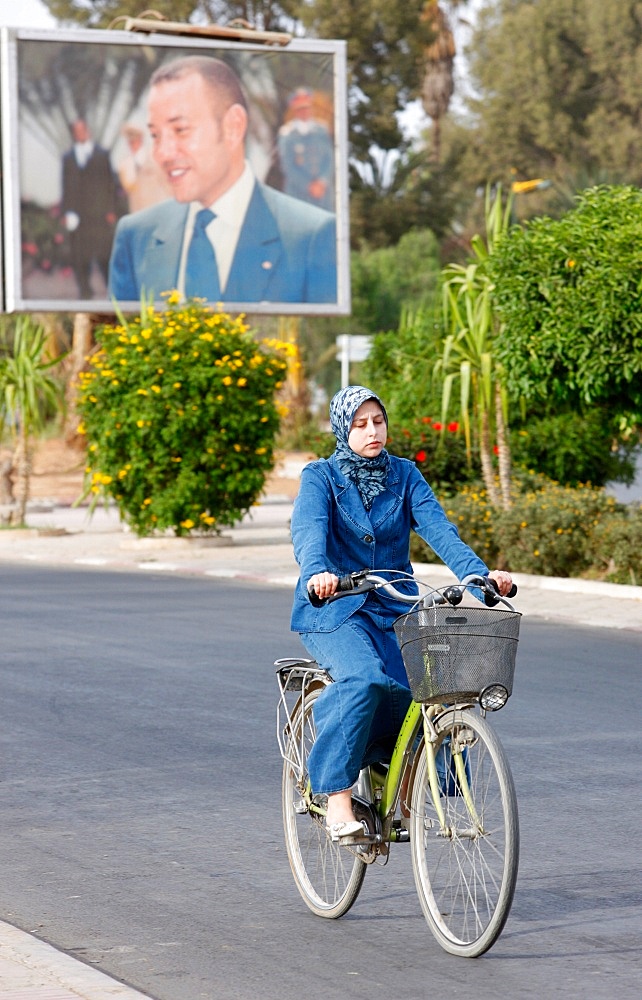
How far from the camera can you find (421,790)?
522 cm

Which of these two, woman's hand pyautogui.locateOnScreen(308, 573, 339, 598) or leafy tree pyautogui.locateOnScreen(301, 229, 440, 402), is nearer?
woman's hand pyautogui.locateOnScreen(308, 573, 339, 598)

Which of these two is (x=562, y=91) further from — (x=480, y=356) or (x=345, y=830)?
(x=345, y=830)

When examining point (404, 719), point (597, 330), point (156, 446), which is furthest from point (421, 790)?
point (156, 446)

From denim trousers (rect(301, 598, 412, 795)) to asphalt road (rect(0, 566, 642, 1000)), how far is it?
58cm

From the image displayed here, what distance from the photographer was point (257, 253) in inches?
1270

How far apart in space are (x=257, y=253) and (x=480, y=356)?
44.5 ft

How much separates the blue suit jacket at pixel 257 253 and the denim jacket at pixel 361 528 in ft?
86.3

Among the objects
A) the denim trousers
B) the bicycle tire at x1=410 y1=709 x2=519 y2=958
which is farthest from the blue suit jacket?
the bicycle tire at x1=410 y1=709 x2=519 y2=958

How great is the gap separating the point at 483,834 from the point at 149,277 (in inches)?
1086

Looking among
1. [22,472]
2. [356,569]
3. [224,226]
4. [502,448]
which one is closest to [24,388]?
[22,472]

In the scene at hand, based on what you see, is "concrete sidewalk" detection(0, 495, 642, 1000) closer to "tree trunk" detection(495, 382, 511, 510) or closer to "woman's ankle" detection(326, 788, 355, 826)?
"woman's ankle" detection(326, 788, 355, 826)

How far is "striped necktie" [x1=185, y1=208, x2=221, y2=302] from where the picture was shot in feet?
105

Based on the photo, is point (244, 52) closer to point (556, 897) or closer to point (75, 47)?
point (75, 47)

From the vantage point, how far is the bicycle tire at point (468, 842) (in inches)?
193
